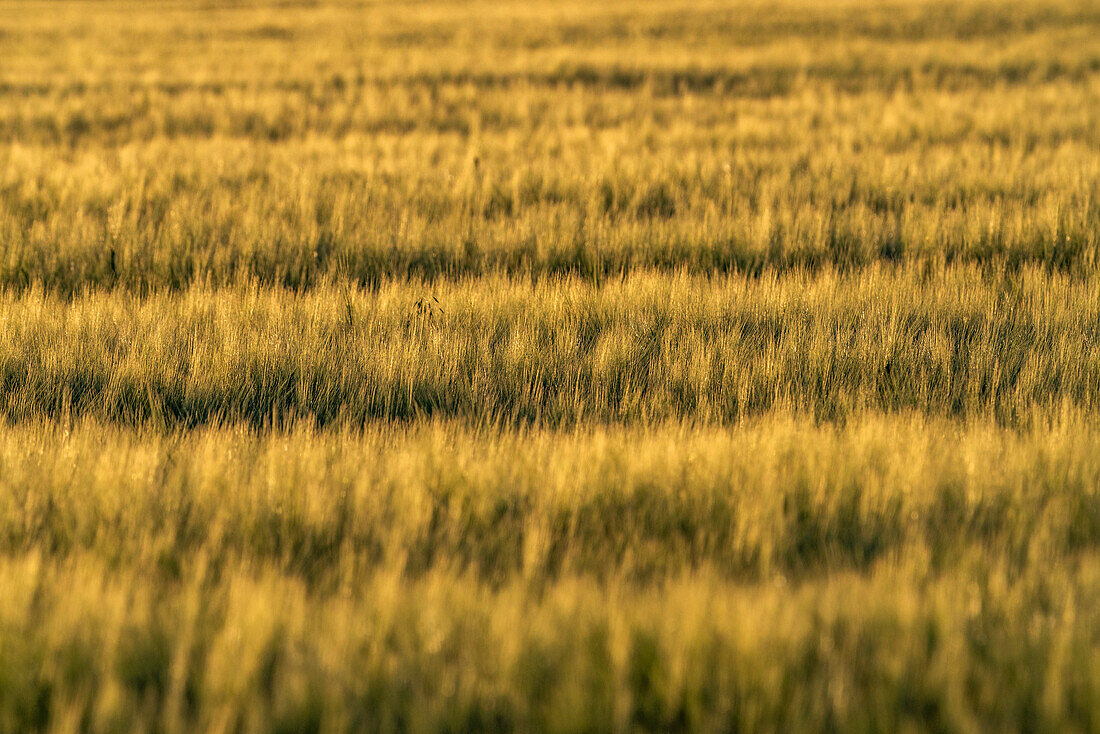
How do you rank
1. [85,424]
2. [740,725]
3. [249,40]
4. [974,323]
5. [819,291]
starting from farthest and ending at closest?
[249,40] → [819,291] → [974,323] → [85,424] → [740,725]

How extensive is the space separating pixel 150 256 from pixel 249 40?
616 inches

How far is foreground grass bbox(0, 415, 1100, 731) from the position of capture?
157 cm

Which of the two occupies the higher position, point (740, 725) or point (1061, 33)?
point (1061, 33)

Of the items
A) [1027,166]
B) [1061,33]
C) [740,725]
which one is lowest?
[740,725]

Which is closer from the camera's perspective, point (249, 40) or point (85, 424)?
point (85, 424)

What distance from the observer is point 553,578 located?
2090mm

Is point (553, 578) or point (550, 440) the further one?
point (550, 440)

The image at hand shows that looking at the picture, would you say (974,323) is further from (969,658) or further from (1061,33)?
(1061,33)

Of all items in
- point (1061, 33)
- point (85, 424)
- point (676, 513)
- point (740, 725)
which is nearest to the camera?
point (740, 725)

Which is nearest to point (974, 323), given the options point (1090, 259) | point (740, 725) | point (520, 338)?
point (1090, 259)

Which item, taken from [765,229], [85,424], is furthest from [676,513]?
[765,229]

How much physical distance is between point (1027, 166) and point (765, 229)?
3.09 meters

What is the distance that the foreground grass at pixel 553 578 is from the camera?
5.14ft

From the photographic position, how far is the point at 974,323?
384 cm
